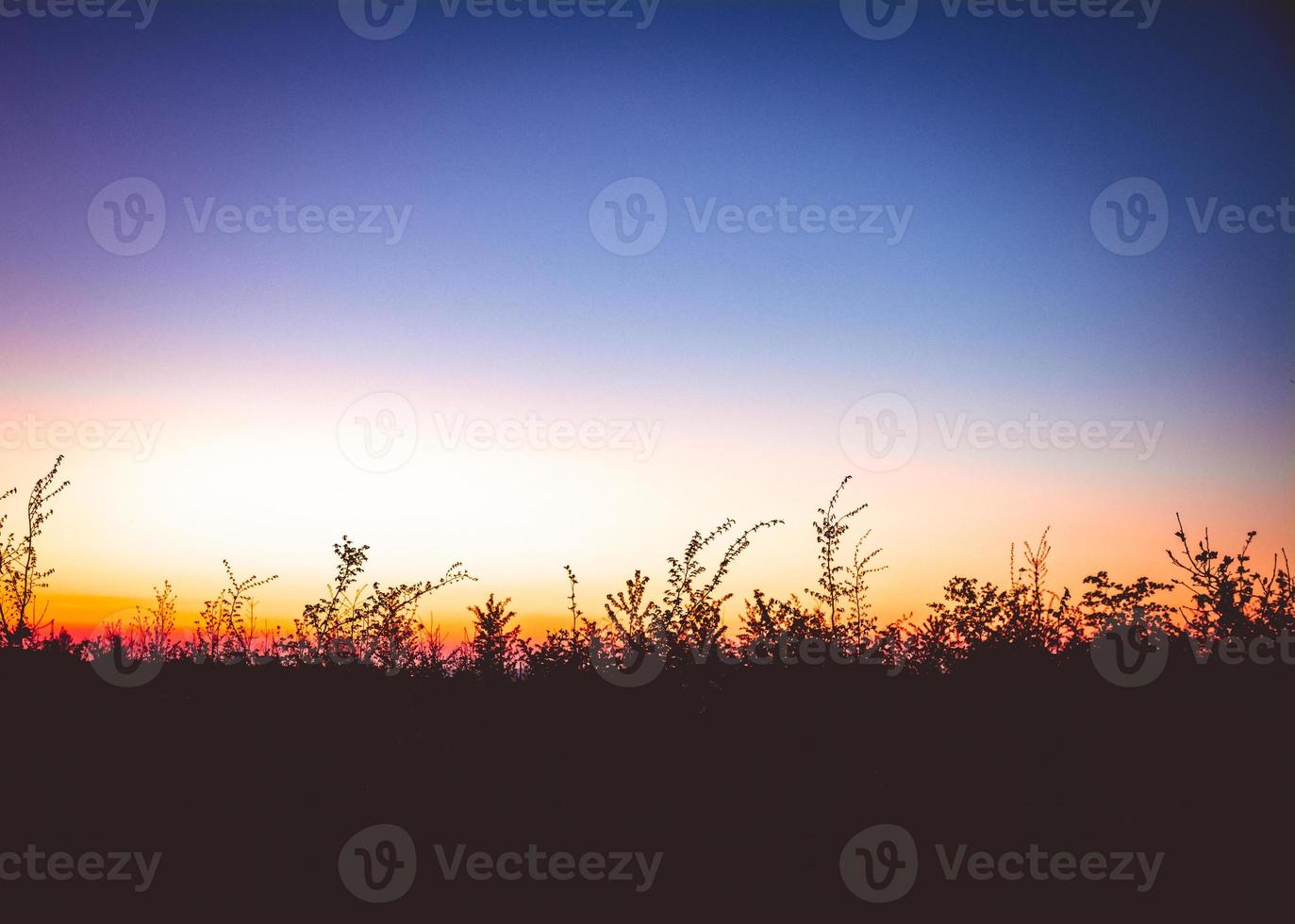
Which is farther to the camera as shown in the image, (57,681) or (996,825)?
(57,681)

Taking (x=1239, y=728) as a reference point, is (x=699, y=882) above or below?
below

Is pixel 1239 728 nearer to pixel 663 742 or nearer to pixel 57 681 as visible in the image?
→ pixel 663 742

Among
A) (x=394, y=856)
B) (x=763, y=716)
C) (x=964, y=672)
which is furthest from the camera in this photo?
(x=964, y=672)

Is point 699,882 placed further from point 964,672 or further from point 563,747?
point 964,672

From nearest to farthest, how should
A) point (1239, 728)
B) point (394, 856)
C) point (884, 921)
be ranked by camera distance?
point (884, 921), point (394, 856), point (1239, 728)

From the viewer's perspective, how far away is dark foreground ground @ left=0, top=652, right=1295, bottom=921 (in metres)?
4.41

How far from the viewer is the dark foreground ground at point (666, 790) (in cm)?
441

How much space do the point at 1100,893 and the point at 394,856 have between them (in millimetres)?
3627

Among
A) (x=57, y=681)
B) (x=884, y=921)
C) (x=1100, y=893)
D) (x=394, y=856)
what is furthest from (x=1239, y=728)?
(x=57, y=681)

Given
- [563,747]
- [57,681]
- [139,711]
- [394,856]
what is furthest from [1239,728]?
[57,681]

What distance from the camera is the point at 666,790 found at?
5.14 meters

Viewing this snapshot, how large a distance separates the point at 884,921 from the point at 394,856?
249 cm

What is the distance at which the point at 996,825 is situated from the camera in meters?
4.95

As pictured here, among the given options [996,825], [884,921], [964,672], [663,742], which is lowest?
[884,921]
